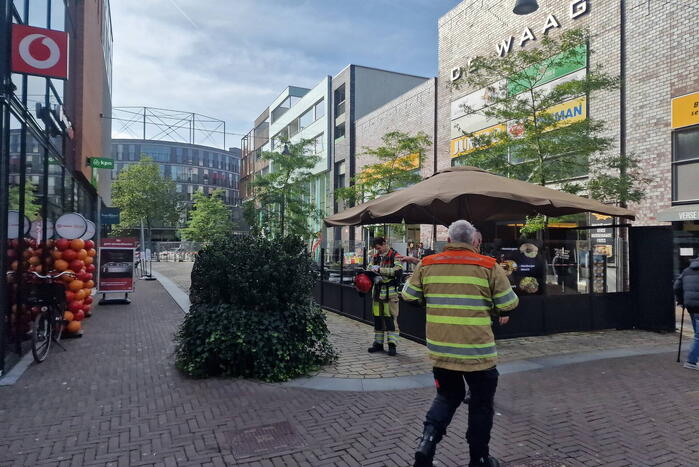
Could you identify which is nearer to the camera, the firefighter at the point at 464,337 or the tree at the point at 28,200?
the firefighter at the point at 464,337

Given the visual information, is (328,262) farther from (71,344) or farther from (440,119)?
(440,119)

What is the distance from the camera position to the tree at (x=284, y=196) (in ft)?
66.2

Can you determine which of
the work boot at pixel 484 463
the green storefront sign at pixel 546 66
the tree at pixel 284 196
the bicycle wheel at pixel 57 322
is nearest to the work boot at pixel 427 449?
the work boot at pixel 484 463

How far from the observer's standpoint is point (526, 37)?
54.2ft

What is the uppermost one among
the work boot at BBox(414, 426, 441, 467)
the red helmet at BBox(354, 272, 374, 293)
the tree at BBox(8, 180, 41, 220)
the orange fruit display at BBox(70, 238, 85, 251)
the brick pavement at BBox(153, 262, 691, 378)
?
the tree at BBox(8, 180, 41, 220)

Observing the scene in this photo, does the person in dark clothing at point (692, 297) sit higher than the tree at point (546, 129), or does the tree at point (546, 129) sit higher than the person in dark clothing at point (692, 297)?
the tree at point (546, 129)

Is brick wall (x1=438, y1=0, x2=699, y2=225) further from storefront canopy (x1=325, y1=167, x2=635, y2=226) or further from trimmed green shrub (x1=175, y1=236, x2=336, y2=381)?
trimmed green shrub (x1=175, y1=236, x2=336, y2=381)

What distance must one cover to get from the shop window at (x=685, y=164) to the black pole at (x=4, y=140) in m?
13.6

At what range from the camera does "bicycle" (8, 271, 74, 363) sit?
633 centimetres

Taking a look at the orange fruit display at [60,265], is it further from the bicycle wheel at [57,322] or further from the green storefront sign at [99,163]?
the green storefront sign at [99,163]

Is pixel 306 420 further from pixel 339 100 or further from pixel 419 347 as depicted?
pixel 339 100

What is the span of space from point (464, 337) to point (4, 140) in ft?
18.4

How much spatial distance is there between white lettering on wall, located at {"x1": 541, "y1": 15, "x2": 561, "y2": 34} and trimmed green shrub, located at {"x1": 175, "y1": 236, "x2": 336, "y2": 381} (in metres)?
13.6

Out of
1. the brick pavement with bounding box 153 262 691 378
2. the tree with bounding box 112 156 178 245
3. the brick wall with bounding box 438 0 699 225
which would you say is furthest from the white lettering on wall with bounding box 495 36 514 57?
the tree with bounding box 112 156 178 245
